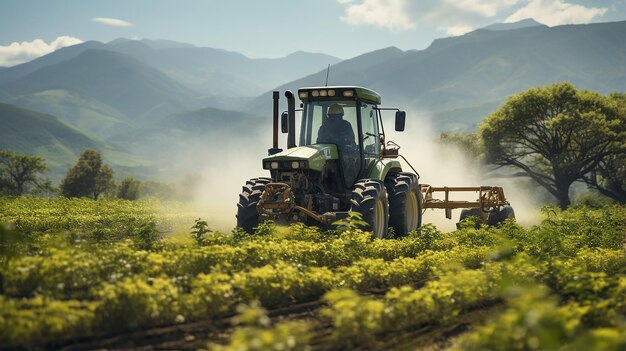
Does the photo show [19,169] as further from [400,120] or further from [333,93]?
[400,120]

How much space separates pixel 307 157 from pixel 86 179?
58979mm

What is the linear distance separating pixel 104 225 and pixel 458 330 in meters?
14.6

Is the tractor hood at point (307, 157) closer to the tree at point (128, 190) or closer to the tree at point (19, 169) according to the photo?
the tree at point (19, 169)

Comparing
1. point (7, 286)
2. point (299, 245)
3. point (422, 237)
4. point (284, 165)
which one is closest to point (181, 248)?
point (299, 245)

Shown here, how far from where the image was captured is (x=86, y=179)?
2635 inches

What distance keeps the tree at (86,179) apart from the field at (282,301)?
197 ft

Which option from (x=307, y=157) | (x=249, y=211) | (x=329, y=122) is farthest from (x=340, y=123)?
(x=249, y=211)

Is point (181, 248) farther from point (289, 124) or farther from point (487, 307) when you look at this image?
point (289, 124)

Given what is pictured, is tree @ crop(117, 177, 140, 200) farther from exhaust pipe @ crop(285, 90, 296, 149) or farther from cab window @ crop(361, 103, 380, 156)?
exhaust pipe @ crop(285, 90, 296, 149)

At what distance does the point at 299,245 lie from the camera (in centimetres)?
974

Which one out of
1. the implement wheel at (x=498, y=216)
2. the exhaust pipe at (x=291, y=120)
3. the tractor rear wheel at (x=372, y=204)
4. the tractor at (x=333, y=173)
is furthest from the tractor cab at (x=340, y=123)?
the implement wheel at (x=498, y=216)

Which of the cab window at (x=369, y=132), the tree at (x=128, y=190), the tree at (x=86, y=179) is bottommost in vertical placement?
the tree at (x=128, y=190)

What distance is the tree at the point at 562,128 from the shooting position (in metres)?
41.6

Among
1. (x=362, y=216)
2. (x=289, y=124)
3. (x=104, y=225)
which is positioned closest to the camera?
(x=362, y=216)
